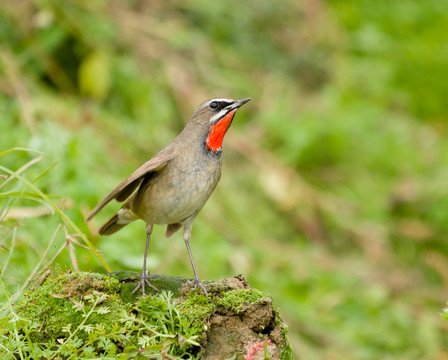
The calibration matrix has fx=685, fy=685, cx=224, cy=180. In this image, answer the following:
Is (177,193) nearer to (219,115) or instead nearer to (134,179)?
(134,179)

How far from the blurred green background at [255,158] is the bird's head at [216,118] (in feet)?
5.23

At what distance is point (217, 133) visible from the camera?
534 cm

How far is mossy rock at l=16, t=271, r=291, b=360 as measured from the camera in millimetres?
3459

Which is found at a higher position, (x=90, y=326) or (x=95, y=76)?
(x=95, y=76)

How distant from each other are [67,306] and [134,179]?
133 cm

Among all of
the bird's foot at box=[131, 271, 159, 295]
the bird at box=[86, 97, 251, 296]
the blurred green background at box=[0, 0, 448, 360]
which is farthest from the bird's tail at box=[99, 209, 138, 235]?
the bird's foot at box=[131, 271, 159, 295]

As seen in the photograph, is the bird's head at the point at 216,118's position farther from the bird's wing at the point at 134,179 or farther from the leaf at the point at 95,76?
the leaf at the point at 95,76

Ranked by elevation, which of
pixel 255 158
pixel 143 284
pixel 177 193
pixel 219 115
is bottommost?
pixel 143 284

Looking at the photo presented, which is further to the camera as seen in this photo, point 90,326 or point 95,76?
point 95,76

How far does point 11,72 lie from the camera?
29.7 feet

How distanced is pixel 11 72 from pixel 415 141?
7.57 meters

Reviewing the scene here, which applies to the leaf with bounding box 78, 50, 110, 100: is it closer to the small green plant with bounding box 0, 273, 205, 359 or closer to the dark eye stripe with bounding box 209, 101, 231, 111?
the dark eye stripe with bounding box 209, 101, 231, 111

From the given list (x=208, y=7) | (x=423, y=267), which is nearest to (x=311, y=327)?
(x=423, y=267)

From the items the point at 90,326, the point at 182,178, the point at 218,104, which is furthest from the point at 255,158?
the point at 90,326
